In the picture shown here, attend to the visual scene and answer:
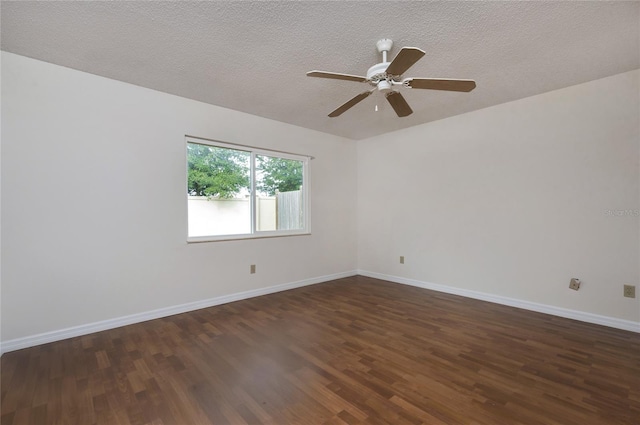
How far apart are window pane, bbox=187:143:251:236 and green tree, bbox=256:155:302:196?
213mm

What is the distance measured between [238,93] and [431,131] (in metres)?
2.75

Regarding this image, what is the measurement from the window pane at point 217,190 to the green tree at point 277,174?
8.4 inches

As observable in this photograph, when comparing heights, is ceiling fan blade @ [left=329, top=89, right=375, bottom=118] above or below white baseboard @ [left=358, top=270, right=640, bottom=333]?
above

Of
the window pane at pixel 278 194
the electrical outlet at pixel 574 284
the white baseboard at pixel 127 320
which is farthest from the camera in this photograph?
the window pane at pixel 278 194

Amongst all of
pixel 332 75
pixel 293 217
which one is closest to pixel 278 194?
pixel 293 217

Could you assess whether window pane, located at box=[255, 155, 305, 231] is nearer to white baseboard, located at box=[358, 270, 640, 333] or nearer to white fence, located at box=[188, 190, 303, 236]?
white fence, located at box=[188, 190, 303, 236]

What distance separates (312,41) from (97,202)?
2.48 metres

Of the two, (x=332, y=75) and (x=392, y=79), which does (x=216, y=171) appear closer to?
(x=332, y=75)

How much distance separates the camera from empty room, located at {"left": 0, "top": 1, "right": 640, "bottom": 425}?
6.06ft

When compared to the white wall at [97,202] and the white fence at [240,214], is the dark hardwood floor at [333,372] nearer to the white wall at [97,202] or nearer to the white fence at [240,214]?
the white wall at [97,202]

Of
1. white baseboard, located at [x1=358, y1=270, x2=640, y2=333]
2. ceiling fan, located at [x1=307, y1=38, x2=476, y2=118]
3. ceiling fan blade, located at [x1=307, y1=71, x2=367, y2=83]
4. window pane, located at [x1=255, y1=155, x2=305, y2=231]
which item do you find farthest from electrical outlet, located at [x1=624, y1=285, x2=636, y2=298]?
window pane, located at [x1=255, y1=155, x2=305, y2=231]

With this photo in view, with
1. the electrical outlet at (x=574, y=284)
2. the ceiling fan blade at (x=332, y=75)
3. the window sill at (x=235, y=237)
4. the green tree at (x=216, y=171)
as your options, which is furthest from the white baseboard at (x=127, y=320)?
the electrical outlet at (x=574, y=284)

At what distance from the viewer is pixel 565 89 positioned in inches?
120

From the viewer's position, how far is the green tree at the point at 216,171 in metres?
3.42
